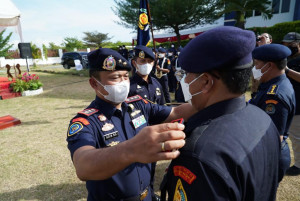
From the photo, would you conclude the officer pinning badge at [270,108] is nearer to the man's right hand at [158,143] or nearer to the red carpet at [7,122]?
the man's right hand at [158,143]

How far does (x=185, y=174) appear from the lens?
0.79 m

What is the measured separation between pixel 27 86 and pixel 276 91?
441 inches

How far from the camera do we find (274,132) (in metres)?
1.05

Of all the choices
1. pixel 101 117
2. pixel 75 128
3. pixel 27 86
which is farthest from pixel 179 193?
pixel 27 86

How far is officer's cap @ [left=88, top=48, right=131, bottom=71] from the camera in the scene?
5.75ft

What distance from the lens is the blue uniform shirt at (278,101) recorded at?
2.05 meters

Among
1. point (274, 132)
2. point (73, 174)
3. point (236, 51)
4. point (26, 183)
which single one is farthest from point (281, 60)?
point (26, 183)

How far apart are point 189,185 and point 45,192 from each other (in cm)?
333

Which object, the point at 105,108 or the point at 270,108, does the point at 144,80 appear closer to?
the point at 105,108

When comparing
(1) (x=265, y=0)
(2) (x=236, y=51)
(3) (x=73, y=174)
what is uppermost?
(1) (x=265, y=0)

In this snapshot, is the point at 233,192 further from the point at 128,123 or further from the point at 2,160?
the point at 2,160

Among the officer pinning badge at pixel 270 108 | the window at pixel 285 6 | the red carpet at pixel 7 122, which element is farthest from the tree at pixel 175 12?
the officer pinning badge at pixel 270 108

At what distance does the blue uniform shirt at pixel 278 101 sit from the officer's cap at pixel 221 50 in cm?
147

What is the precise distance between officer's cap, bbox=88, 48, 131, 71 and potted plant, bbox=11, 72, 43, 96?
1005 cm
